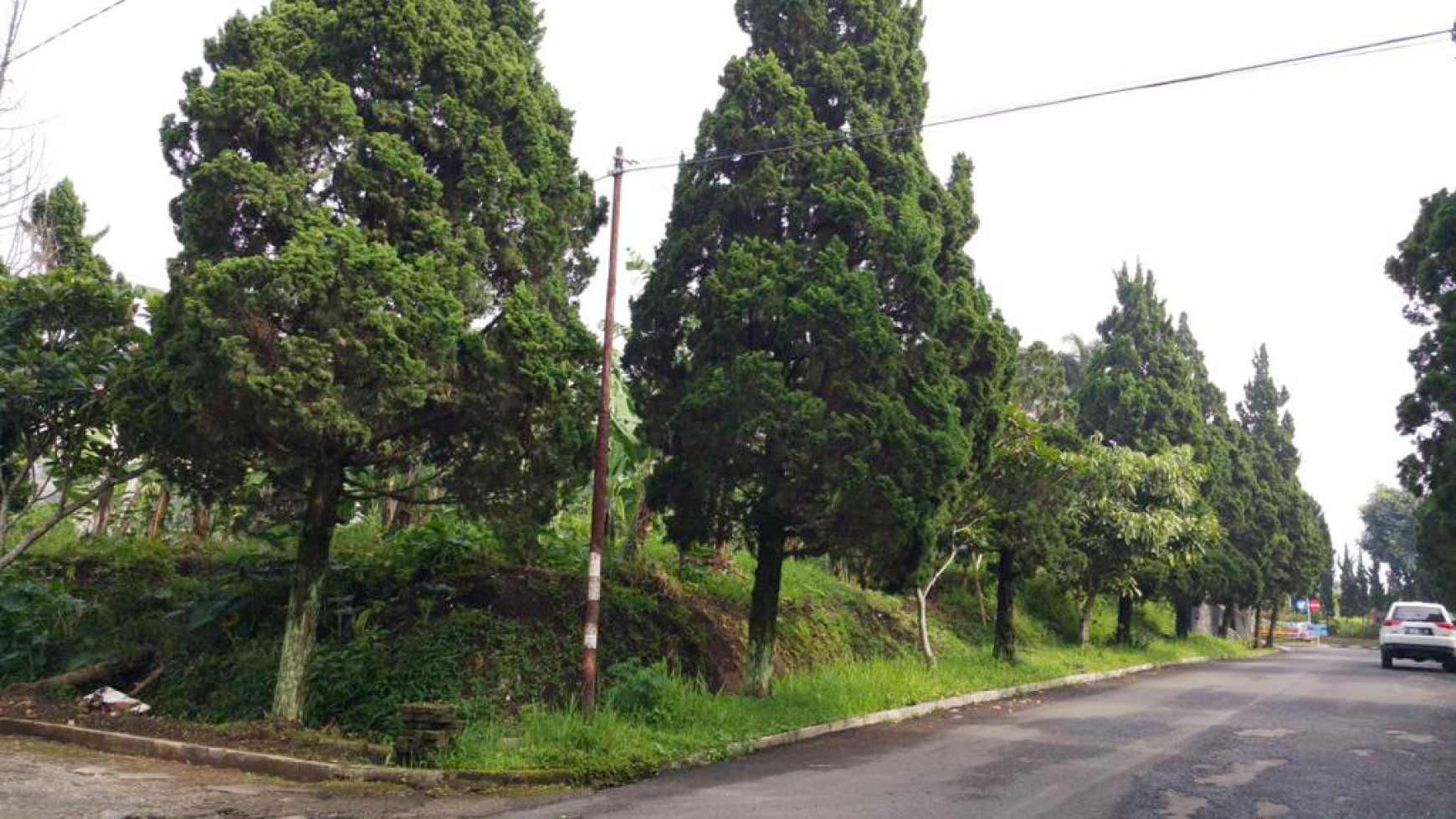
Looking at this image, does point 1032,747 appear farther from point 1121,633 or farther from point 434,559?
point 1121,633

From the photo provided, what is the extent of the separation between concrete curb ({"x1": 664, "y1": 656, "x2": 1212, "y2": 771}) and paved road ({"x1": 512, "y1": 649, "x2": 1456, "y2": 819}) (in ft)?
0.93

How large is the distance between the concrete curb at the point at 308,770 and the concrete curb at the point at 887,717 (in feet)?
5.64

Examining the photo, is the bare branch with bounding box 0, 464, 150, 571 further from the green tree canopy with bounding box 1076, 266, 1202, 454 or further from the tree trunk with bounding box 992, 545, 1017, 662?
the green tree canopy with bounding box 1076, 266, 1202, 454

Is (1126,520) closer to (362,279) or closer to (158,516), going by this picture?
(362,279)

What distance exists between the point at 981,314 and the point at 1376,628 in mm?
66171

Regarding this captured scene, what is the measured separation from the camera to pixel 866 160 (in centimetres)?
1426

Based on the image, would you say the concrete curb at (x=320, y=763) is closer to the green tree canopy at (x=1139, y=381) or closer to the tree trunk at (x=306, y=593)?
the tree trunk at (x=306, y=593)

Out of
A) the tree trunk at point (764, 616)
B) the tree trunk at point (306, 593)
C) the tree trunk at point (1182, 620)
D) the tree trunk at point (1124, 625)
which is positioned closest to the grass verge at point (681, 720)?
the tree trunk at point (764, 616)

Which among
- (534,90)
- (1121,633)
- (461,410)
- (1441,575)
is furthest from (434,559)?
(1441,575)

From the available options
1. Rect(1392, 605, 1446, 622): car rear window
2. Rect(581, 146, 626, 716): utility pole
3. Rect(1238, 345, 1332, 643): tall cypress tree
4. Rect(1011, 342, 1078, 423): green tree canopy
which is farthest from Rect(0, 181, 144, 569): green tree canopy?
Rect(1238, 345, 1332, 643): tall cypress tree

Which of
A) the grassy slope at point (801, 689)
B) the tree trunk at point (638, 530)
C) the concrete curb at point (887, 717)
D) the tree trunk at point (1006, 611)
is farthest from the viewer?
the tree trunk at point (1006, 611)

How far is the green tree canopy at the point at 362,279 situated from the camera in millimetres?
9320

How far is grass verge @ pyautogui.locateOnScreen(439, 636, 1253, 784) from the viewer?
30.8 feet

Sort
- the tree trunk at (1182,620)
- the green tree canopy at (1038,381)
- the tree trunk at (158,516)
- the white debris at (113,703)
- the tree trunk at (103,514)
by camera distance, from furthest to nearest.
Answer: the tree trunk at (1182,620) → the green tree canopy at (1038,381) → the tree trunk at (103,514) → the tree trunk at (158,516) → the white debris at (113,703)
